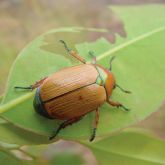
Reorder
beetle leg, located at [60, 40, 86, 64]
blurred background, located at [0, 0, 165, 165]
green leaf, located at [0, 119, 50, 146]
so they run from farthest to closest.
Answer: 1. blurred background, located at [0, 0, 165, 165]
2. beetle leg, located at [60, 40, 86, 64]
3. green leaf, located at [0, 119, 50, 146]

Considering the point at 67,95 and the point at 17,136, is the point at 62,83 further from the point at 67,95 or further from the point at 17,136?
the point at 17,136

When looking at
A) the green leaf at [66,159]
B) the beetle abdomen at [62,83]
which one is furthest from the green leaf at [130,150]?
the beetle abdomen at [62,83]

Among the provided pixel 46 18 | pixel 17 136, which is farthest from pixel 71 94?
pixel 46 18

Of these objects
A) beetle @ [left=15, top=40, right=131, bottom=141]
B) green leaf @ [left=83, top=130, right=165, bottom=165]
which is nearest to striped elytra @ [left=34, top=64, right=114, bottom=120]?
beetle @ [left=15, top=40, right=131, bottom=141]

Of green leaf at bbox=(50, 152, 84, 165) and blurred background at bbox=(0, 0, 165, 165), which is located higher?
green leaf at bbox=(50, 152, 84, 165)

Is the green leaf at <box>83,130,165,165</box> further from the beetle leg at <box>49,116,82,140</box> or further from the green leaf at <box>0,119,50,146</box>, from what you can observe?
the green leaf at <box>0,119,50,146</box>

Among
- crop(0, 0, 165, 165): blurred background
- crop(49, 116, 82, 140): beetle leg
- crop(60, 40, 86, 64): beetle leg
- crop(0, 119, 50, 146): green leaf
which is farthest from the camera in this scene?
crop(0, 0, 165, 165): blurred background
